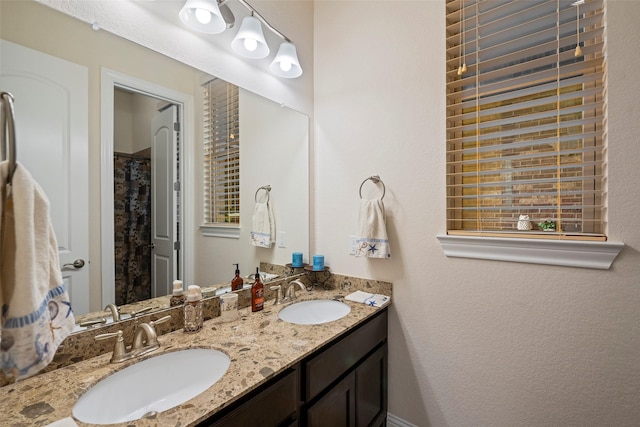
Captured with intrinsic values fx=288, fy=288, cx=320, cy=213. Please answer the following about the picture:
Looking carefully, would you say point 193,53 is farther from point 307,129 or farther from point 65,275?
point 65,275

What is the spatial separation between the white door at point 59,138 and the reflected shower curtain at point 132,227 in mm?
97

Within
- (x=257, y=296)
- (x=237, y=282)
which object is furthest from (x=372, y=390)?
(x=237, y=282)

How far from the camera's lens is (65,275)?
948 mm

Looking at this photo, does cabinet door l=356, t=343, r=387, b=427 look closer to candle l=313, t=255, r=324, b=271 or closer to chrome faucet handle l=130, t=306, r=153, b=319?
candle l=313, t=255, r=324, b=271

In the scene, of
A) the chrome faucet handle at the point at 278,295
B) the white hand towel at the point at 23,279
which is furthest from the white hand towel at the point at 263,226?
the white hand towel at the point at 23,279

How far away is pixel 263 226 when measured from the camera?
1.71m

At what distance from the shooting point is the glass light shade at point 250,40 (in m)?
1.38

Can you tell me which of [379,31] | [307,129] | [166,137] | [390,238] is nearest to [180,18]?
[166,137]

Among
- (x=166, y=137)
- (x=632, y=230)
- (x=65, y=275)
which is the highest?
(x=166, y=137)

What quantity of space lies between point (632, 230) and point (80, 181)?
6.53ft

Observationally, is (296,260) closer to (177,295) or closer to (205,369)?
(177,295)

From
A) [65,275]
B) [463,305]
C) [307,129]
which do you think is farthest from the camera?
[307,129]

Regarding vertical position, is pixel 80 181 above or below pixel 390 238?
above

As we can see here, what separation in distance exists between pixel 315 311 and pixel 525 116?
4.65 feet
